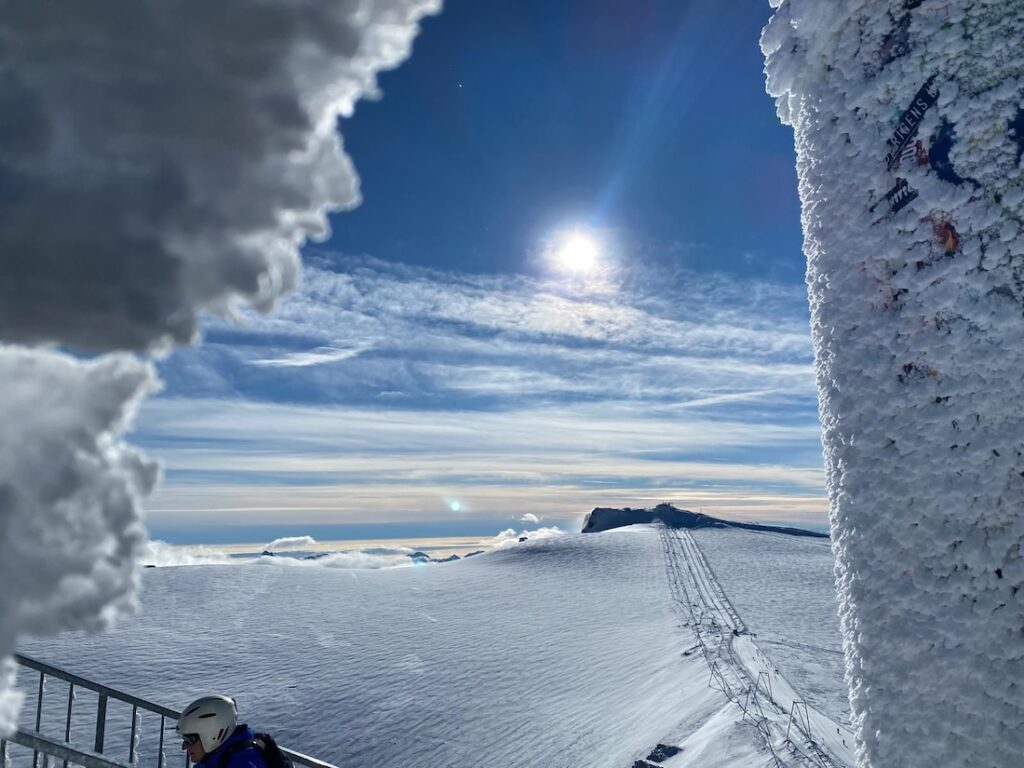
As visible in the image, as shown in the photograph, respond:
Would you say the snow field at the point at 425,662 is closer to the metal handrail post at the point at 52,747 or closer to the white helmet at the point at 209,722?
the white helmet at the point at 209,722

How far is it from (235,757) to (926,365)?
3.95 metres

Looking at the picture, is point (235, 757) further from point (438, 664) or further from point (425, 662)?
point (425, 662)

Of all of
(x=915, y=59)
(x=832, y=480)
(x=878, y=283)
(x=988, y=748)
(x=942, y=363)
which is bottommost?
(x=988, y=748)

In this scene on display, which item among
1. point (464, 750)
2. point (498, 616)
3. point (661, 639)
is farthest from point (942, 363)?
point (498, 616)

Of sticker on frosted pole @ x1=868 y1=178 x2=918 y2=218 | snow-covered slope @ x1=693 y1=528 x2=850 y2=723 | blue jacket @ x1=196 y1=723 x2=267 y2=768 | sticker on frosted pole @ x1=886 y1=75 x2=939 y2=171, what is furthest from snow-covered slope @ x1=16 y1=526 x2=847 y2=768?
sticker on frosted pole @ x1=886 y1=75 x2=939 y2=171

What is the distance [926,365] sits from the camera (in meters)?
3.59

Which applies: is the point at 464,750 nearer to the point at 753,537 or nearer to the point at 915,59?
the point at 915,59

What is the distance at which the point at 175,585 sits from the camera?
28094mm

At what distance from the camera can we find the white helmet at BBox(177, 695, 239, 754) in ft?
12.1

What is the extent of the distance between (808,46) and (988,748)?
385cm

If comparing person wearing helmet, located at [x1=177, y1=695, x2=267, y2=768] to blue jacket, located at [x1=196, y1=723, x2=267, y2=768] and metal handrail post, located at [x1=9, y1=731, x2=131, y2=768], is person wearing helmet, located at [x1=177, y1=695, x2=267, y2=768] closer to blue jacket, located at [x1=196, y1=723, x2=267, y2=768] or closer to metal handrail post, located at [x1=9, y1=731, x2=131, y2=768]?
blue jacket, located at [x1=196, y1=723, x2=267, y2=768]

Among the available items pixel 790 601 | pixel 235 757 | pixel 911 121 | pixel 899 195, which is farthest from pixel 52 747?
pixel 790 601

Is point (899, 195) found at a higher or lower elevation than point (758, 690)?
higher

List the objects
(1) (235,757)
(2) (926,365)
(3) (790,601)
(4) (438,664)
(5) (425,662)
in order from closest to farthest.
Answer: (1) (235,757), (2) (926,365), (4) (438,664), (5) (425,662), (3) (790,601)
